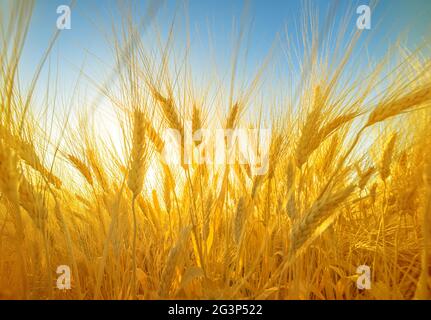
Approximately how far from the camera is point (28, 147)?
83cm

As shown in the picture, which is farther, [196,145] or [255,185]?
[196,145]

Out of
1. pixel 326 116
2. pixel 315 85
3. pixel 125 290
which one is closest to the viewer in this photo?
pixel 125 290

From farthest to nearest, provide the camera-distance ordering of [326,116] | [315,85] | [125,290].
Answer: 1. [315,85]
2. [326,116]
3. [125,290]

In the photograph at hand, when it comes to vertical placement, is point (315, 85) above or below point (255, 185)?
above

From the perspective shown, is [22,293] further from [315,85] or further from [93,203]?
[315,85]

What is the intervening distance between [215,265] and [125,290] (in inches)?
9.1

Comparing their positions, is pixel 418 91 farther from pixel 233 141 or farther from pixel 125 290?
pixel 125 290

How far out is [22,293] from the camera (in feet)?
2.25
